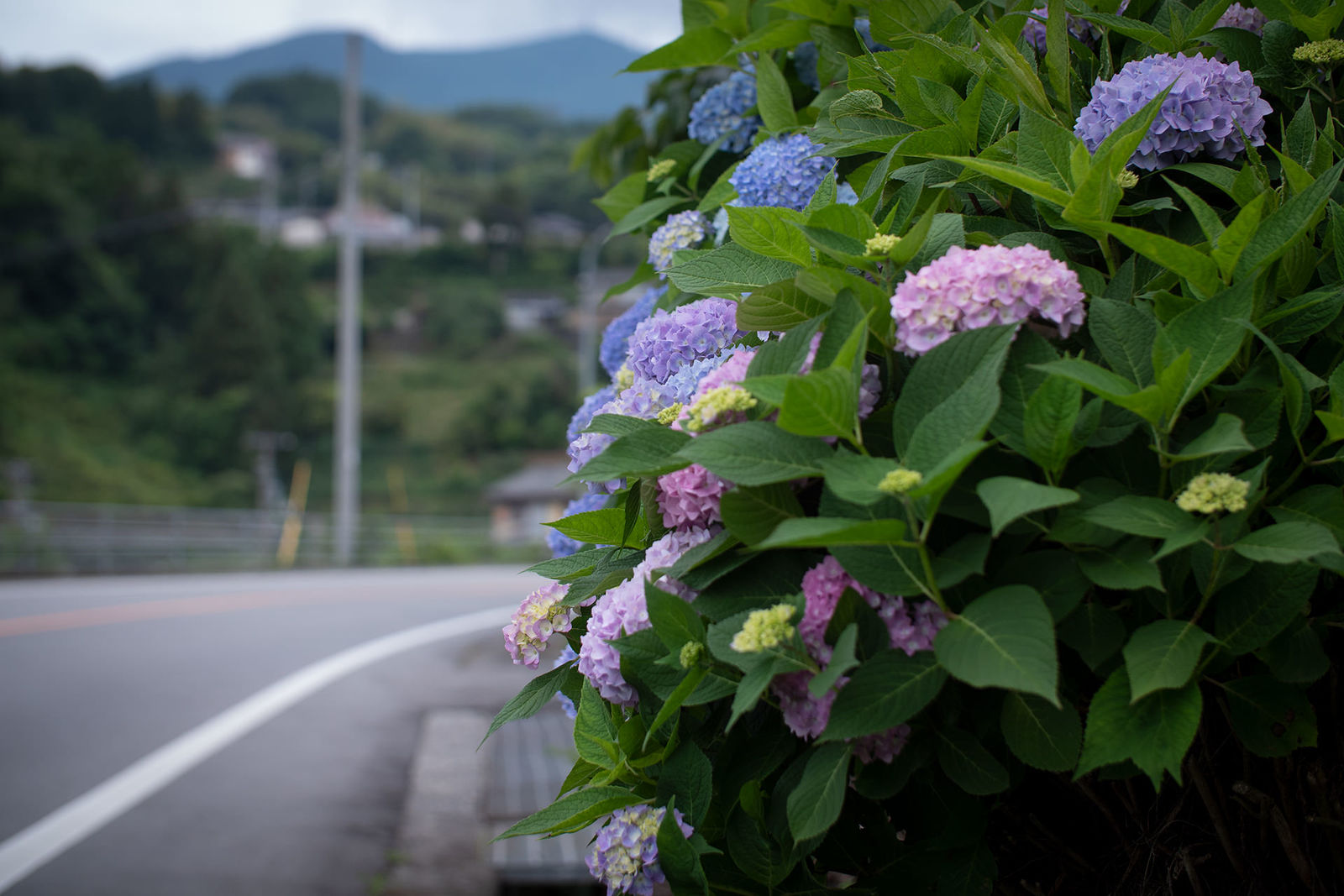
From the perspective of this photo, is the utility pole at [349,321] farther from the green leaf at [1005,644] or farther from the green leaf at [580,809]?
the green leaf at [1005,644]

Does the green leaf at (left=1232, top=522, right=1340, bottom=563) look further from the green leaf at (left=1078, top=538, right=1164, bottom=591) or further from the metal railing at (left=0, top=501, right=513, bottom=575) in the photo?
the metal railing at (left=0, top=501, right=513, bottom=575)

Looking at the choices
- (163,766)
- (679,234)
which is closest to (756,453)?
(679,234)

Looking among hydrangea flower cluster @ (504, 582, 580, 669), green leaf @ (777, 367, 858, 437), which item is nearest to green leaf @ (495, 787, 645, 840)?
hydrangea flower cluster @ (504, 582, 580, 669)

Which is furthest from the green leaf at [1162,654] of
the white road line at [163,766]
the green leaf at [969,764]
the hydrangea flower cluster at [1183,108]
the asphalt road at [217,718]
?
the white road line at [163,766]

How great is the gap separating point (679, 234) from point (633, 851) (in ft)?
2.49

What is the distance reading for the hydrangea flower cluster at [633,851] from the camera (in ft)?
2.76

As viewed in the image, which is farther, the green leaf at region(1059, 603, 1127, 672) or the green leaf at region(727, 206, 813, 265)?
the green leaf at region(727, 206, 813, 265)

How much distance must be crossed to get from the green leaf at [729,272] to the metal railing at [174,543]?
15.9 metres

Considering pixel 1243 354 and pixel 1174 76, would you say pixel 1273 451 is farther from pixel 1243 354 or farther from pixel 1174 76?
pixel 1174 76

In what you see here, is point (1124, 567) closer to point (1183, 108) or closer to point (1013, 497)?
point (1013, 497)

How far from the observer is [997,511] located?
24.7 inches

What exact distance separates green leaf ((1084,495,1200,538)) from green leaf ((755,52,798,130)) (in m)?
0.72

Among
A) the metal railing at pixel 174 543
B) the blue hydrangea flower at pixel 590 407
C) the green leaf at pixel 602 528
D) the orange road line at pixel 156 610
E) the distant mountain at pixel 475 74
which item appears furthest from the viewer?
the distant mountain at pixel 475 74

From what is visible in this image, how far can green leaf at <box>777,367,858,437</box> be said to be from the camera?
0.70m
